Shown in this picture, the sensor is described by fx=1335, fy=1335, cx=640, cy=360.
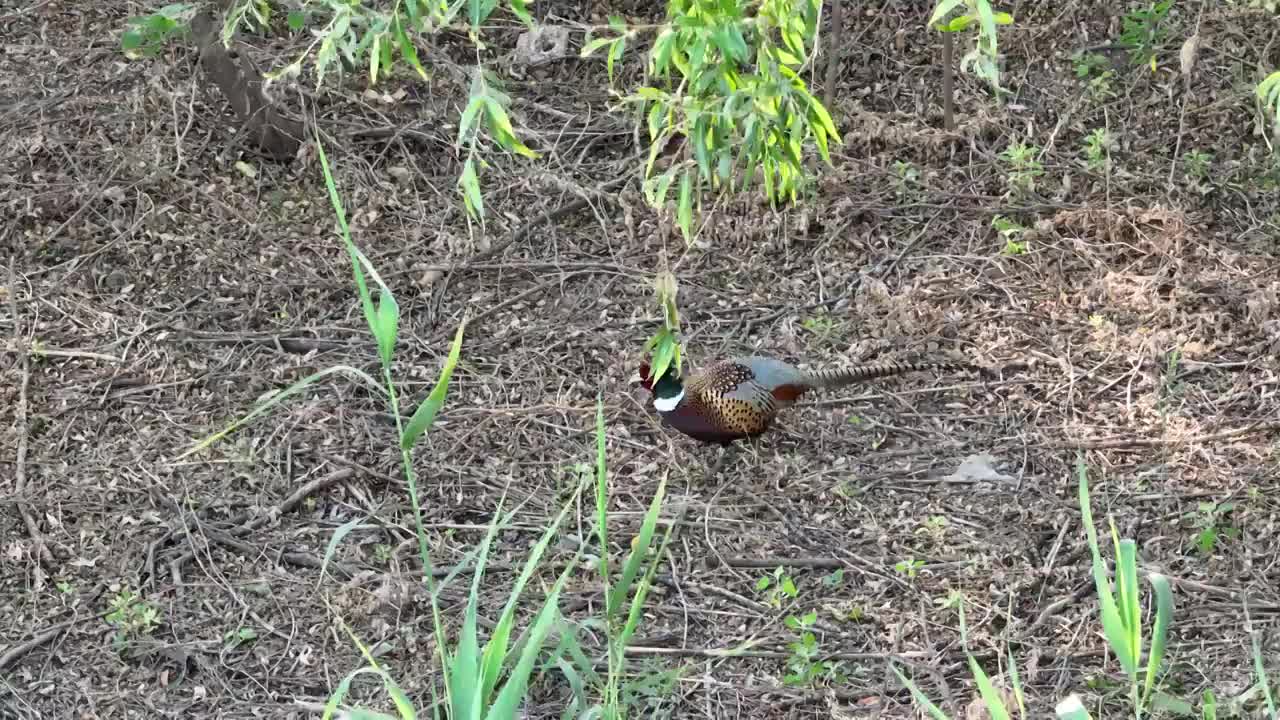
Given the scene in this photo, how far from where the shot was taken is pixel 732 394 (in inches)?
141

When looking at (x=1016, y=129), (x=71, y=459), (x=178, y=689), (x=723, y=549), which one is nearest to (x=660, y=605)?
(x=723, y=549)

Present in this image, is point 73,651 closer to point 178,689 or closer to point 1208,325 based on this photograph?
point 178,689

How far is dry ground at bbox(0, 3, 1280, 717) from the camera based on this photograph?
3213 mm

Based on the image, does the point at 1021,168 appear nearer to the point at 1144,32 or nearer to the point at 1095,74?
the point at 1095,74

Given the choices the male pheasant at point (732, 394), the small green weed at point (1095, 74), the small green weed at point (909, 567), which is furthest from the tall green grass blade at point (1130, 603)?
the small green weed at point (1095, 74)

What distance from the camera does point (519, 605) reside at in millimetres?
3324

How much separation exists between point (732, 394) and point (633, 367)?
0.52 m

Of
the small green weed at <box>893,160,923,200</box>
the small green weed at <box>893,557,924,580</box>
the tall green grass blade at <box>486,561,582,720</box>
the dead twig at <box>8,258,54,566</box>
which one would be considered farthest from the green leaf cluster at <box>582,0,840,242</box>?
the dead twig at <box>8,258,54,566</box>

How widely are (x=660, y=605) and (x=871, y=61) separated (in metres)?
2.62

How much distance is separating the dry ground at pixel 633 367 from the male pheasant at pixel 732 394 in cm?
13

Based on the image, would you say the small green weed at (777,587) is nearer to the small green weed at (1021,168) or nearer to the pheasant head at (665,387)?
the pheasant head at (665,387)

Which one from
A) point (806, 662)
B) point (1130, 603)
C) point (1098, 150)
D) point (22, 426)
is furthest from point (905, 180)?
point (22, 426)

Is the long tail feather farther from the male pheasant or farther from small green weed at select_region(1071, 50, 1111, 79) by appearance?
small green weed at select_region(1071, 50, 1111, 79)

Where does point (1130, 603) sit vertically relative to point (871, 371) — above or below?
above
